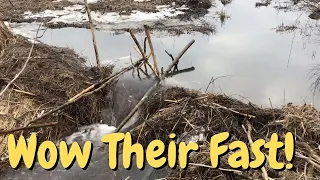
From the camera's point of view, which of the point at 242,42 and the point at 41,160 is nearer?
the point at 41,160

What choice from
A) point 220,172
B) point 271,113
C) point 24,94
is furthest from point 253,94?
point 24,94

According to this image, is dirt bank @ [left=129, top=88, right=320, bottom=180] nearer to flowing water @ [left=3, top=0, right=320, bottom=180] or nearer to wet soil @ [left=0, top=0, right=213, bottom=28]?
flowing water @ [left=3, top=0, right=320, bottom=180]

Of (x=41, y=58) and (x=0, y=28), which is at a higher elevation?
(x=0, y=28)

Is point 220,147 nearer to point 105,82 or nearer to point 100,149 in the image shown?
point 100,149

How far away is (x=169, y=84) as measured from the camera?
719 cm

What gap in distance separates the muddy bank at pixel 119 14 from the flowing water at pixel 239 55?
492 mm

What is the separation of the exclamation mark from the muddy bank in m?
6.08

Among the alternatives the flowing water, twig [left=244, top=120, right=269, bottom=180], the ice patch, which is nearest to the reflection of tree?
the flowing water

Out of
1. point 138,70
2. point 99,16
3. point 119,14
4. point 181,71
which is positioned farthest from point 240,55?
point 99,16

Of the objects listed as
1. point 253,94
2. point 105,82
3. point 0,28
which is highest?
point 0,28

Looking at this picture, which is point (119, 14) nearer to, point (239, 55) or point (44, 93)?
point (239, 55)

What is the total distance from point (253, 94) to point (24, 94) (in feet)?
14.0

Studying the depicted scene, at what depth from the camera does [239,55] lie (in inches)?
335

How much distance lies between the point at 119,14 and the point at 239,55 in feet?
15.4
